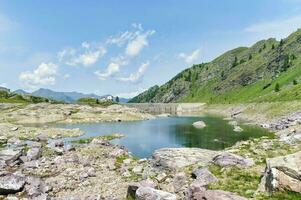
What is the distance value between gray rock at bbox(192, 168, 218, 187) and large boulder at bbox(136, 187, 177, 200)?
4.55 meters

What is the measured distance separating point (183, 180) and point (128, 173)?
1074cm

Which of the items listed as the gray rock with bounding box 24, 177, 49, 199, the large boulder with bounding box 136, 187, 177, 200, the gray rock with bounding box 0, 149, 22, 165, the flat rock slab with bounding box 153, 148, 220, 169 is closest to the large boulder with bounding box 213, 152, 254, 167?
the flat rock slab with bounding box 153, 148, 220, 169

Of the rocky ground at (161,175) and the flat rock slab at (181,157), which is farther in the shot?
the flat rock slab at (181,157)

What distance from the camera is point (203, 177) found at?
107 feet

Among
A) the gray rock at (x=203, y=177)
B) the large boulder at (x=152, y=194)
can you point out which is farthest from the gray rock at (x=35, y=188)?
the gray rock at (x=203, y=177)

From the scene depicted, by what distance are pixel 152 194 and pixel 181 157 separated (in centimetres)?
1567

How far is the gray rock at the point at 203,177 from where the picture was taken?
3138 cm

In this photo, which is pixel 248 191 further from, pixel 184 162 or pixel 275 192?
pixel 184 162

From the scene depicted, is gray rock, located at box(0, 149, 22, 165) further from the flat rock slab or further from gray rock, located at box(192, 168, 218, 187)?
gray rock, located at box(192, 168, 218, 187)

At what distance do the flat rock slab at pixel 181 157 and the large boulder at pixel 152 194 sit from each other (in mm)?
12936

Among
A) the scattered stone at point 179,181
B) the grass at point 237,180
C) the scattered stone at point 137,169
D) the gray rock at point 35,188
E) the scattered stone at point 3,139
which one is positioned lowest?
the gray rock at point 35,188

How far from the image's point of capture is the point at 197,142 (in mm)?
84062

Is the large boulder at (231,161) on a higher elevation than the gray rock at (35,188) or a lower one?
higher

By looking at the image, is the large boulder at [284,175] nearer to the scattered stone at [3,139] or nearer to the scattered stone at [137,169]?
the scattered stone at [137,169]
